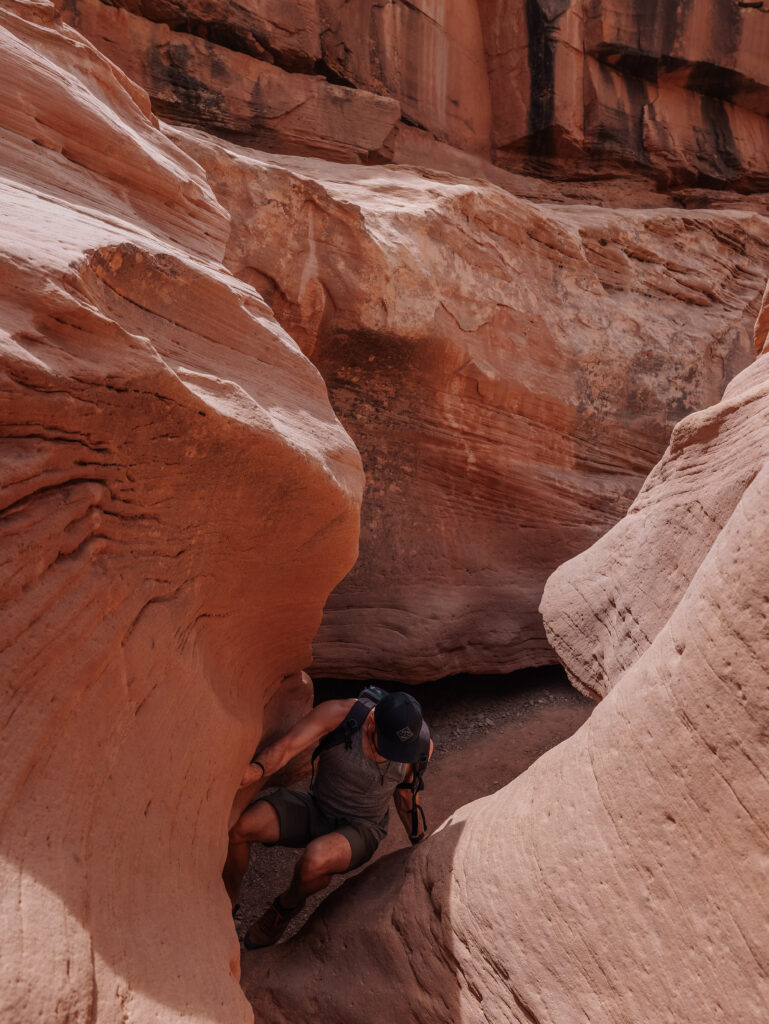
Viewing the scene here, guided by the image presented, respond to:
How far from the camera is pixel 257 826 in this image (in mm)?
3396

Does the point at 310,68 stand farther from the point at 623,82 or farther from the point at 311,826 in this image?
the point at 311,826

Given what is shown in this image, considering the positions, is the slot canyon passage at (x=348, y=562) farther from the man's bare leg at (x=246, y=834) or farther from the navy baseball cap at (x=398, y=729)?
the navy baseball cap at (x=398, y=729)

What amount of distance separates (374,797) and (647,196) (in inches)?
314

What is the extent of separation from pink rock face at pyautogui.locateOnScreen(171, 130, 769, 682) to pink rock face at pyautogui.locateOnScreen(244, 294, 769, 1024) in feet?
8.11

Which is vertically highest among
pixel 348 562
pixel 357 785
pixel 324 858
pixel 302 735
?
pixel 348 562

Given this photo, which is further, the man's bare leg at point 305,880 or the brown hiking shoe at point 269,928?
the brown hiking shoe at point 269,928

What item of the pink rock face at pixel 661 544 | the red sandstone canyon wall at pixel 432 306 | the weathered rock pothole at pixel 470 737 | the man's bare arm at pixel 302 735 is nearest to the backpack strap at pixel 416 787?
the man's bare arm at pixel 302 735

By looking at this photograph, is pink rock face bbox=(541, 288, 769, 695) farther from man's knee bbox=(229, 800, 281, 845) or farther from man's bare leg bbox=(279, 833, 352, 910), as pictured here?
man's knee bbox=(229, 800, 281, 845)

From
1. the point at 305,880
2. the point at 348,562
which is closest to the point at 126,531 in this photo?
the point at 348,562

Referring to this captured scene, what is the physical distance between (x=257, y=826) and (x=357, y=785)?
517 millimetres

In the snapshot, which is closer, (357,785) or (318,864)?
(318,864)

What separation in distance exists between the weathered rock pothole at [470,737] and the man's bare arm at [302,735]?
1.04 m

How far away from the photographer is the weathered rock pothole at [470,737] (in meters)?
4.20

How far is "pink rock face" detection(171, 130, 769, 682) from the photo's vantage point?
4988 mm
